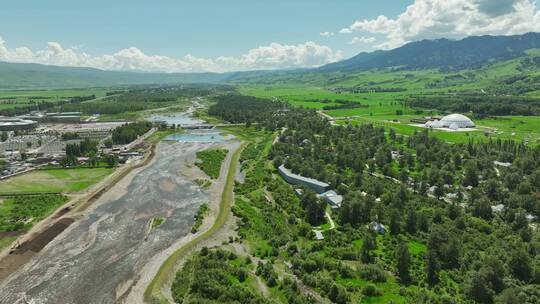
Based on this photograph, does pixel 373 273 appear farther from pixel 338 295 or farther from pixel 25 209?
pixel 25 209

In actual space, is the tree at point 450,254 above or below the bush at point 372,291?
above

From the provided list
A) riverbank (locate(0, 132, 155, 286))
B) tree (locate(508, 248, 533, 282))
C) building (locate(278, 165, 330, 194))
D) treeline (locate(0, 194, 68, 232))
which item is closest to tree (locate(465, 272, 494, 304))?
tree (locate(508, 248, 533, 282))

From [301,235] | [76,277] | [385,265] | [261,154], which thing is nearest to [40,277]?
[76,277]

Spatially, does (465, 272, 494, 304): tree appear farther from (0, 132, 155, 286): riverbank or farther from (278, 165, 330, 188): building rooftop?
(0, 132, 155, 286): riverbank

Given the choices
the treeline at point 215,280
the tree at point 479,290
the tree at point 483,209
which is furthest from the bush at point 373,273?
the tree at point 483,209

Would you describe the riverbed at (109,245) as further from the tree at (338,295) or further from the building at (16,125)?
the building at (16,125)

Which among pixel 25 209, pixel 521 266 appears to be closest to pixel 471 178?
pixel 521 266
